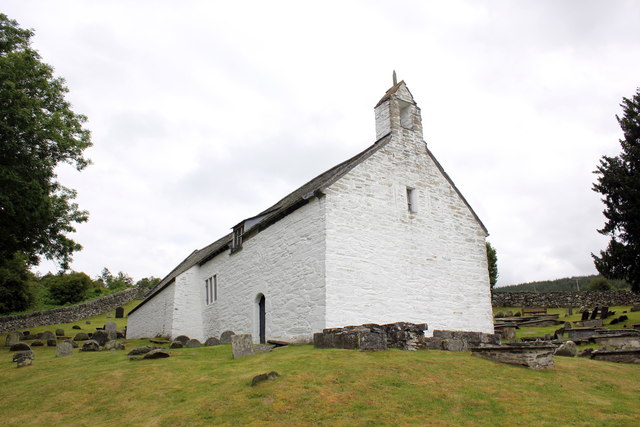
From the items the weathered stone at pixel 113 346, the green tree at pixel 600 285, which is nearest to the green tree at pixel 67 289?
the weathered stone at pixel 113 346

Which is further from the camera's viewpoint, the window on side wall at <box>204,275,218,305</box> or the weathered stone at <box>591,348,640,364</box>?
the window on side wall at <box>204,275,218,305</box>

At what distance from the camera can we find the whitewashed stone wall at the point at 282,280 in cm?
1838

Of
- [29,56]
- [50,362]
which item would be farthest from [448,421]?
[29,56]

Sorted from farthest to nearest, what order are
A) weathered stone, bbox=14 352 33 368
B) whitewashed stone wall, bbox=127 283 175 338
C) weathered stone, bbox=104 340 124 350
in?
whitewashed stone wall, bbox=127 283 175 338 → weathered stone, bbox=104 340 124 350 → weathered stone, bbox=14 352 33 368

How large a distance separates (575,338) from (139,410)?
17.3 meters

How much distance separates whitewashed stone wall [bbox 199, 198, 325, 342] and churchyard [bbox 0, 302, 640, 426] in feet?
10.7

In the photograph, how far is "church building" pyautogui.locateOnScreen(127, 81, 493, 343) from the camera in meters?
18.3

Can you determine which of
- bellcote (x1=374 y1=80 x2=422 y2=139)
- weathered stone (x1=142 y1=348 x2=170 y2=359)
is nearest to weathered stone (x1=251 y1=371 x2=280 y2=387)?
weathered stone (x1=142 y1=348 x2=170 y2=359)

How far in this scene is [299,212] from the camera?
20.2 metres

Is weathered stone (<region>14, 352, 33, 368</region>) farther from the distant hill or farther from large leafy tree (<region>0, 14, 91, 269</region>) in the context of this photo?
the distant hill

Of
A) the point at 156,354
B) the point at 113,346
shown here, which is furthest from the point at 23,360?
the point at 156,354

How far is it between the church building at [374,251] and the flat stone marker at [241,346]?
2.84m

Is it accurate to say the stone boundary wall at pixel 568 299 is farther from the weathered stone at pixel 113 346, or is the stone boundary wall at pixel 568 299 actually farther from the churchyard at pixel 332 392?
the weathered stone at pixel 113 346

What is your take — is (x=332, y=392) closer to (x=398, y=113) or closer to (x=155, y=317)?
(x=398, y=113)
